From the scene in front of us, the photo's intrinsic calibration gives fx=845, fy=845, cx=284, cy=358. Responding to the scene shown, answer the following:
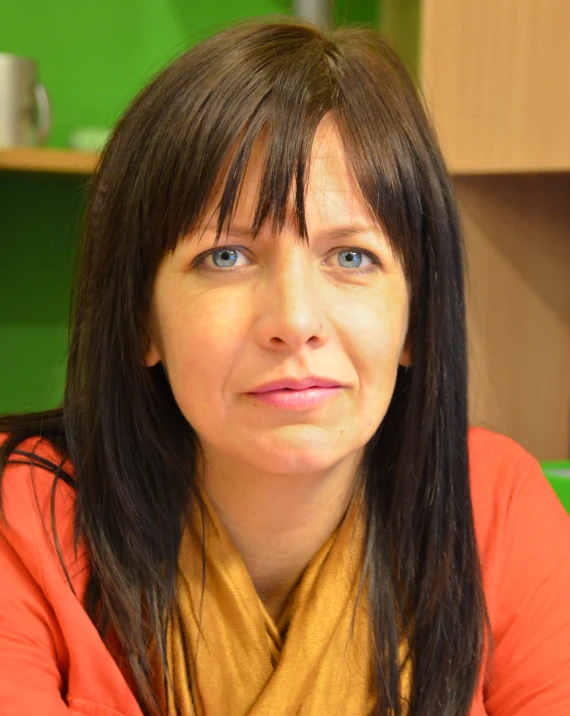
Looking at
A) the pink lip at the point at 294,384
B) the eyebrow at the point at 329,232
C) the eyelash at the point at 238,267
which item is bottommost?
the pink lip at the point at 294,384

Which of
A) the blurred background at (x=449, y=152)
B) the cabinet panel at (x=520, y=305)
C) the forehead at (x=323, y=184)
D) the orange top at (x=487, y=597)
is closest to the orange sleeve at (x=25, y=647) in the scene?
the orange top at (x=487, y=597)

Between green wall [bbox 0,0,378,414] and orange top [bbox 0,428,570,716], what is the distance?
2.61ft

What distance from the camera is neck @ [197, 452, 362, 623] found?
2.79ft

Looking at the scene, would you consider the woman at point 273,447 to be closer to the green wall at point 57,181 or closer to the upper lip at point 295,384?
the upper lip at point 295,384

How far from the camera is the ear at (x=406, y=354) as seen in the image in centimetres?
87

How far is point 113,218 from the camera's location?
80cm

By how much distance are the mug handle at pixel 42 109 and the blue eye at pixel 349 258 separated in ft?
2.54

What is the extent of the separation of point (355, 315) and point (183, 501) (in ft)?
0.92

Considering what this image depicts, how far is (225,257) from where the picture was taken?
0.75 meters

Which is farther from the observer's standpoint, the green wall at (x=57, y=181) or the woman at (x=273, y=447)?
the green wall at (x=57, y=181)

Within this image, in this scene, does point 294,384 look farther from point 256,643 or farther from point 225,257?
point 256,643

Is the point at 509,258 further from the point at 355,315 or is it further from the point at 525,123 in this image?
the point at 355,315

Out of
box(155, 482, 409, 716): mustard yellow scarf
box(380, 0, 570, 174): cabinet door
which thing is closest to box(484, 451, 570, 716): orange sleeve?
box(155, 482, 409, 716): mustard yellow scarf

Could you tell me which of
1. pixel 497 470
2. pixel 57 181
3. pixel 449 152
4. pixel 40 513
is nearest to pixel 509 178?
pixel 449 152
